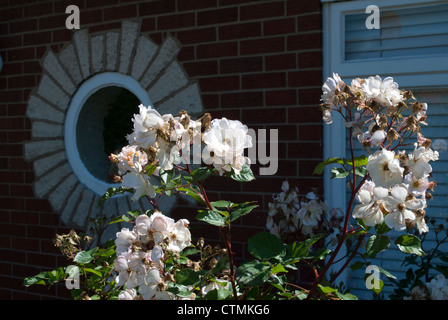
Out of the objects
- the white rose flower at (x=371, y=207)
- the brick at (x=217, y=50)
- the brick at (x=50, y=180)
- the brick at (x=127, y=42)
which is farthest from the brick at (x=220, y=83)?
the white rose flower at (x=371, y=207)

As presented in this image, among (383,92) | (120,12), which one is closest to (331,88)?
(383,92)

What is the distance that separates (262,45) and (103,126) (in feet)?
4.16

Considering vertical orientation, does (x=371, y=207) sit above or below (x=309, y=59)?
below

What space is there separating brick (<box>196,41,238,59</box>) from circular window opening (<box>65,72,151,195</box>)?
0.54 m

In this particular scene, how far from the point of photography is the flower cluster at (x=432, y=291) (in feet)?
6.32

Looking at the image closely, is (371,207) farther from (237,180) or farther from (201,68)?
(201,68)

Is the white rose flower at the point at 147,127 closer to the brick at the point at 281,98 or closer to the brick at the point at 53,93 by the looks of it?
the brick at the point at 281,98

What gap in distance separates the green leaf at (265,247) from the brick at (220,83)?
4.96 feet

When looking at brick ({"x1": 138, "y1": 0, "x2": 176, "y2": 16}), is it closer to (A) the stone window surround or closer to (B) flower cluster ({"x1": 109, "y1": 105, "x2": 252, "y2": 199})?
(A) the stone window surround

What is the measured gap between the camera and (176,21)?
10.1 ft

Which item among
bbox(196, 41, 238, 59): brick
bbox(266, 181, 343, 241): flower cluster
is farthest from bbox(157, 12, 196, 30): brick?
bbox(266, 181, 343, 241): flower cluster

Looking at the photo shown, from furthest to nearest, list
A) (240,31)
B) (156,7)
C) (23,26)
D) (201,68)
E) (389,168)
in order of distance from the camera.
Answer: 1. (23,26)
2. (156,7)
3. (201,68)
4. (240,31)
5. (389,168)

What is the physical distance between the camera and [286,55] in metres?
2.74

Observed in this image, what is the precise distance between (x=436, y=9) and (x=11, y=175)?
2.74 m
